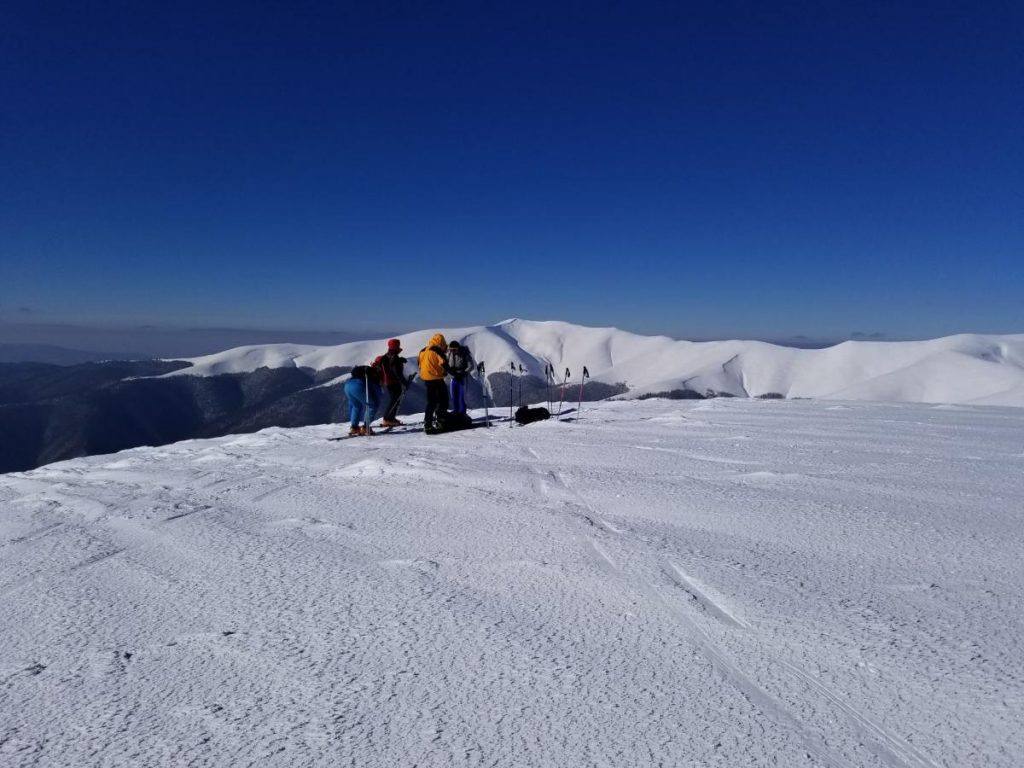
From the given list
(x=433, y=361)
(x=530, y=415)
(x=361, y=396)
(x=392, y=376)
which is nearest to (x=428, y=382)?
(x=433, y=361)

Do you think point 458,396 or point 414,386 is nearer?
point 458,396

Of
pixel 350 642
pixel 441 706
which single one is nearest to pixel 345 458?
pixel 350 642

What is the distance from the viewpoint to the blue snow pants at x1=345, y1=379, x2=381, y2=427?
1166 cm

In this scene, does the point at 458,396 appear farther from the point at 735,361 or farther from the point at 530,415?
the point at 735,361

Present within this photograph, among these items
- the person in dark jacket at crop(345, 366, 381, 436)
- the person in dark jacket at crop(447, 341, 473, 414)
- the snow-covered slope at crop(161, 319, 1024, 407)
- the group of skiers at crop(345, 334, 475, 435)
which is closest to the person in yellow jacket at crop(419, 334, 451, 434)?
the group of skiers at crop(345, 334, 475, 435)

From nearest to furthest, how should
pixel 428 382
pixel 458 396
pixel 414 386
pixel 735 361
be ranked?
pixel 428 382 < pixel 458 396 < pixel 414 386 < pixel 735 361

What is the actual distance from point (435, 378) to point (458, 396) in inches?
43.9

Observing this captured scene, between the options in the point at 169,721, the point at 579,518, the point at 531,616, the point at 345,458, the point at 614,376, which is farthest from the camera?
the point at 614,376

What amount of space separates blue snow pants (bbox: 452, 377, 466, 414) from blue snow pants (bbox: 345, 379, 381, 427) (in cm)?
162

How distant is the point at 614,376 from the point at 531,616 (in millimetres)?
132339

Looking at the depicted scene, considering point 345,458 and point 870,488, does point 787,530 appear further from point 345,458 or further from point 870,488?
point 345,458

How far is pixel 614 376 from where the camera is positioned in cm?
13338

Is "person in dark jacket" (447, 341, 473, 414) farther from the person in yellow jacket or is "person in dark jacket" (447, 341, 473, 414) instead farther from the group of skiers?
the person in yellow jacket

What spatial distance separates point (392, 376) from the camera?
40.1 feet
